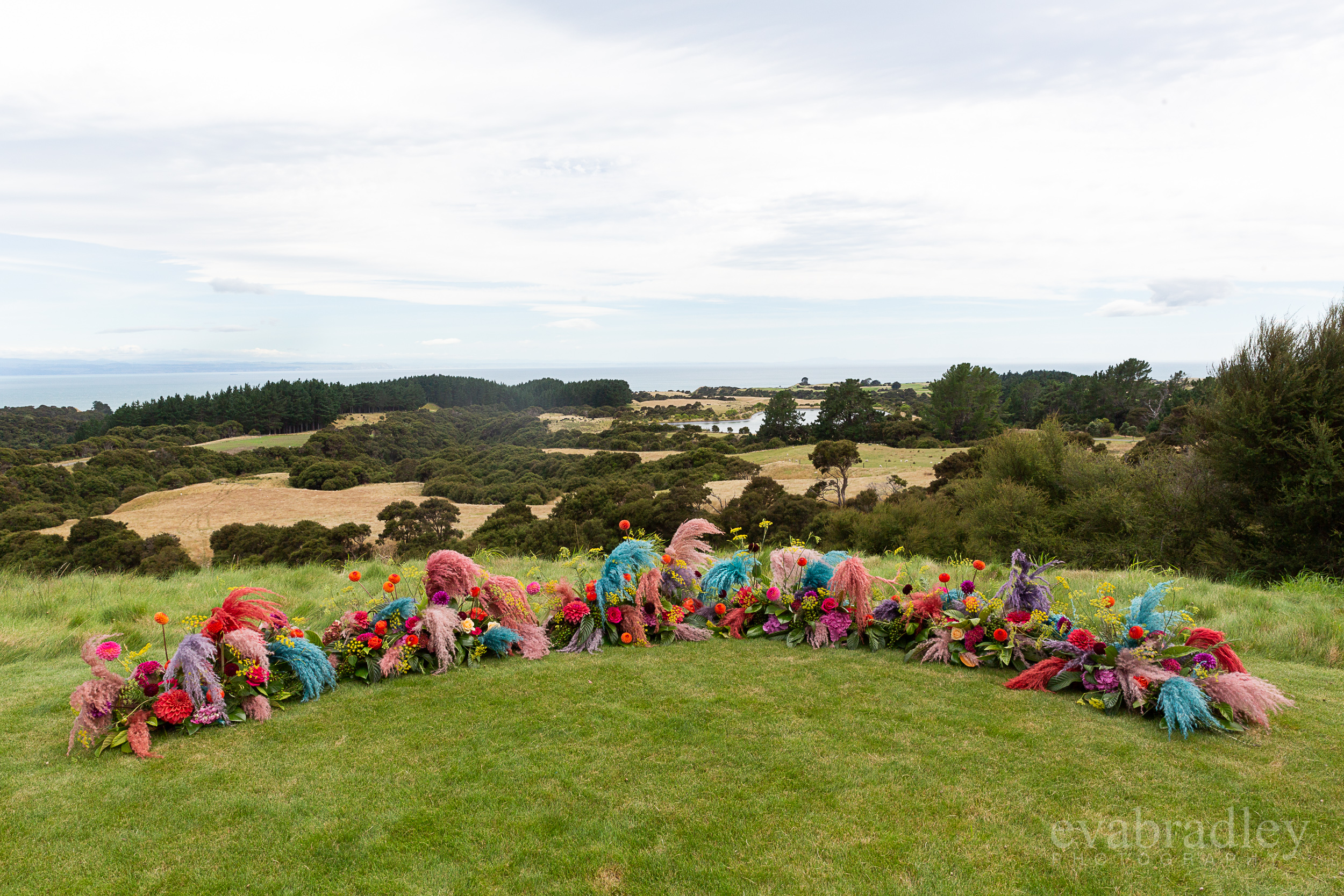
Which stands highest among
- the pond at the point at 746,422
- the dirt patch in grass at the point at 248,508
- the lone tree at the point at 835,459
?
the pond at the point at 746,422

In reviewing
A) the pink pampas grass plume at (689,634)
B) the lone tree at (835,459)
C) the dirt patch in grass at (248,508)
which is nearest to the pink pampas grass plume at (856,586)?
the pink pampas grass plume at (689,634)

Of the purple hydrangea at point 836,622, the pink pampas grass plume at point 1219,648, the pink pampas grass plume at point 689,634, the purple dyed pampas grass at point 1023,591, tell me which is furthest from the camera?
the pink pampas grass plume at point 689,634

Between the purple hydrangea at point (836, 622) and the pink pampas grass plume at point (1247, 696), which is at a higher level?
the pink pampas grass plume at point (1247, 696)

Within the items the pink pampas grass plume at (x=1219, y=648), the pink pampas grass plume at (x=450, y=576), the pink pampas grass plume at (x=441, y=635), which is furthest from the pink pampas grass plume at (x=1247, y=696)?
the pink pampas grass plume at (x=450, y=576)

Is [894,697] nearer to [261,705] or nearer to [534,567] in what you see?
[261,705]

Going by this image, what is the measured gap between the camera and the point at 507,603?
5.77 metres

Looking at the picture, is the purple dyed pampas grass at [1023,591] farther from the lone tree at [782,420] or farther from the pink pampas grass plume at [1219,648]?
the lone tree at [782,420]

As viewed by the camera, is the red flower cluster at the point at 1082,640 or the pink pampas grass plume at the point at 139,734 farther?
the red flower cluster at the point at 1082,640

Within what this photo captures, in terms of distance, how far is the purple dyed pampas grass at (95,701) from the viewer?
389 cm

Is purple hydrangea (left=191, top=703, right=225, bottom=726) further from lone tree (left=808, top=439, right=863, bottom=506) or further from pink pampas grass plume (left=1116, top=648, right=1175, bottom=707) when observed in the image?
lone tree (left=808, top=439, right=863, bottom=506)

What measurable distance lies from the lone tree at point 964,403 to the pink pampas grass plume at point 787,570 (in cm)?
6524

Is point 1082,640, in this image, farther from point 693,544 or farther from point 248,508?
point 248,508

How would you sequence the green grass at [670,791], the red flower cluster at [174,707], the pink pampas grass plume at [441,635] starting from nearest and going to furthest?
the green grass at [670,791]
the red flower cluster at [174,707]
the pink pampas grass plume at [441,635]

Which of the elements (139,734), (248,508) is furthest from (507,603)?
(248,508)
